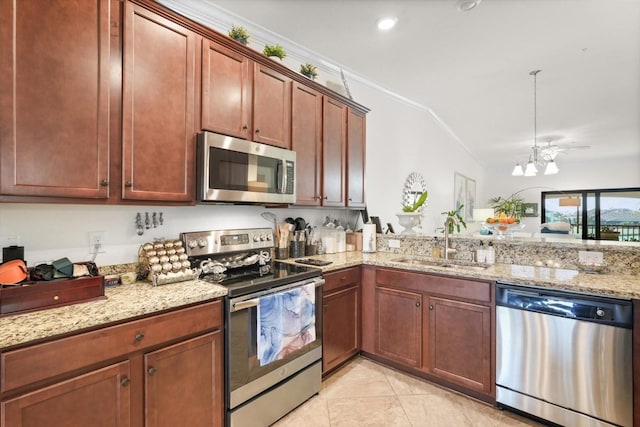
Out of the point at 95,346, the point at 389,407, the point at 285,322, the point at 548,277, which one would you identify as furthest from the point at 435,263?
the point at 95,346

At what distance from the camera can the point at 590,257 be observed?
83.7 inches

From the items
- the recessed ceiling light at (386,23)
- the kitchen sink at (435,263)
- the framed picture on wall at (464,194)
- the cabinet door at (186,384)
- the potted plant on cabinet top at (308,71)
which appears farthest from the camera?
the framed picture on wall at (464,194)

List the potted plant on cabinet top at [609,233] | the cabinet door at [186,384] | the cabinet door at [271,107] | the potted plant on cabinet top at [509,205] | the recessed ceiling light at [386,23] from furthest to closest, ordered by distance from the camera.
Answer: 1. the potted plant on cabinet top at [509,205]
2. the potted plant on cabinet top at [609,233]
3. the recessed ceiling light at [386,23]
4. the cabinet door at [271,107]
5. the cabinet door at [186,384]

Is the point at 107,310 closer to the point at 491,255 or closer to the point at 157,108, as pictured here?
the point at 157,108

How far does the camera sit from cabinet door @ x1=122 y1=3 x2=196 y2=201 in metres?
1.57

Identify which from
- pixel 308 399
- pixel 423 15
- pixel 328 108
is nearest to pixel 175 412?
pixel 308 399

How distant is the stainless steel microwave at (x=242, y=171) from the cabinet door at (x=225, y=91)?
0.33 feet

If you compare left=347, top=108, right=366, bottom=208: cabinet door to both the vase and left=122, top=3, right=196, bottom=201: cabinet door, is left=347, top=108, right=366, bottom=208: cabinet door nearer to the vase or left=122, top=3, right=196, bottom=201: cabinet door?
the vase

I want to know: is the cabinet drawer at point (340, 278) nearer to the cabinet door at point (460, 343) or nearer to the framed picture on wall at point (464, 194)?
the cabinet door at point (460, 343)

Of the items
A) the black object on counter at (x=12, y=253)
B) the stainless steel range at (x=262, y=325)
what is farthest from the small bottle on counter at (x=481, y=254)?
the black object on counter at (x=12, y=253)

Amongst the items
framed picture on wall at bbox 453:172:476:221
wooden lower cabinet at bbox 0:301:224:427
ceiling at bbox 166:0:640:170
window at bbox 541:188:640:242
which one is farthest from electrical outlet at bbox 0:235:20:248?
window at bbox 541:188:640:242

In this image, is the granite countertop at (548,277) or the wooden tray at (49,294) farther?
the granite countertop at (548,277)

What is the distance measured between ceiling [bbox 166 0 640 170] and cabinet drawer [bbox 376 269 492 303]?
6.78 feet

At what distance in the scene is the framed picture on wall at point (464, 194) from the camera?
614cm
